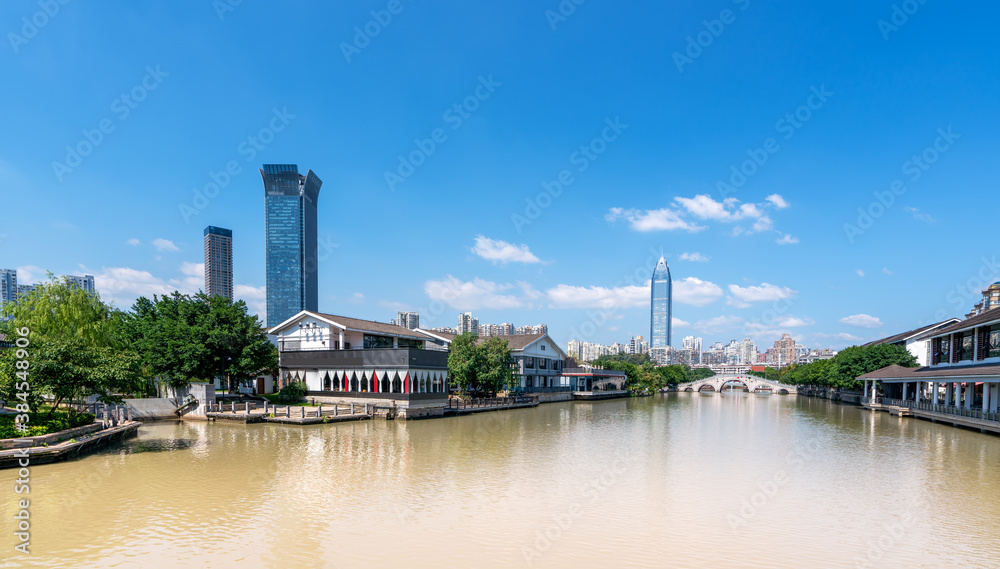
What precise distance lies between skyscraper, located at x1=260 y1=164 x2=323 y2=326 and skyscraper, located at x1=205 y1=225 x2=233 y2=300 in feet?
70.6

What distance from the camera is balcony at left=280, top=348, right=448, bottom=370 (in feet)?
116

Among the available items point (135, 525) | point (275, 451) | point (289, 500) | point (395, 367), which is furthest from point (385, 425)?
point (135, 525)

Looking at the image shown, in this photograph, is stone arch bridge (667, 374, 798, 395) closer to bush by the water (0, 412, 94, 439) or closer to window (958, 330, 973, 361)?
window (958, 330, 973, 361)

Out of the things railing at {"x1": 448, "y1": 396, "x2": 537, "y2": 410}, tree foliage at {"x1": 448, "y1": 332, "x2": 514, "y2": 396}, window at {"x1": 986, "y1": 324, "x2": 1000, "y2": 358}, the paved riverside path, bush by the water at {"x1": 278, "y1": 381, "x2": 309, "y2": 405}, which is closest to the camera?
the paved riverside path

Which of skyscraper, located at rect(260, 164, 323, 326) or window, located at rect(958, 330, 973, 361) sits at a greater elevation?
skyscraper, located at rect(260, 164, 323, 326)

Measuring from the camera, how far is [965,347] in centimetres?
4031

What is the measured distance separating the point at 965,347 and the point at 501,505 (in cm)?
4528

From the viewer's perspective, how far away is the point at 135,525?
11.8 metres

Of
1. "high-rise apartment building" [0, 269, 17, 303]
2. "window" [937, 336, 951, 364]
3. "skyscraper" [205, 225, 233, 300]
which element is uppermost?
"skyscraper" [205, 225, 233, 300]

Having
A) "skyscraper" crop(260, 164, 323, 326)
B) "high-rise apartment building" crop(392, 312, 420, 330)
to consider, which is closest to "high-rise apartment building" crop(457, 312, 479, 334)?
"high-rise apartment building" crop(392, 312, 420, 330)

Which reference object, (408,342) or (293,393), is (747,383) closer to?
(408,342)
